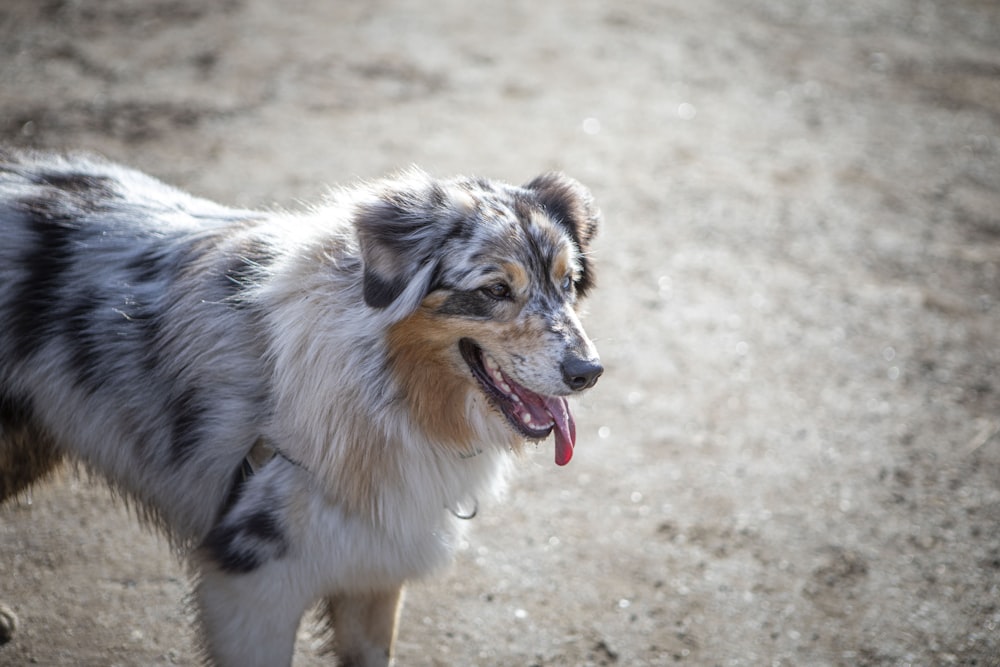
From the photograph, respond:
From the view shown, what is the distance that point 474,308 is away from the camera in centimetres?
325

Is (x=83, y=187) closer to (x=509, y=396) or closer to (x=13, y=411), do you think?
(x=13, y=411)

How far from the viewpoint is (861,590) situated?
482 centimetres

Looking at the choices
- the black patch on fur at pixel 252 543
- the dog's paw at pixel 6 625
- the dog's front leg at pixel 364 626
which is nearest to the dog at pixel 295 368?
the black patch on fur at pixel 252 543

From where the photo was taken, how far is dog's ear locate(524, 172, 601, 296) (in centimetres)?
362

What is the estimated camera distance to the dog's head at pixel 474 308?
10.5 feet

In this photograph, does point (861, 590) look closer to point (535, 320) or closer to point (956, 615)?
point (956, 615)

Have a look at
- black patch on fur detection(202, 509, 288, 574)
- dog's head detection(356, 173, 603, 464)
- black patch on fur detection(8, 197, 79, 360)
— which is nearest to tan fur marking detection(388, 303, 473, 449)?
dog's head detection(356, 173, 603, 464)

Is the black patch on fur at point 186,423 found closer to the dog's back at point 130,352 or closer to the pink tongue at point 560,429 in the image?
the dog's back at point 130,352

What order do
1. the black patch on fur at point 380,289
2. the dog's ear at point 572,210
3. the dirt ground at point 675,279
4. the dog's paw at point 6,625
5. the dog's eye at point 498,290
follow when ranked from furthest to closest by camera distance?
the dirt ground at point 675,279 < the dog's paw at point 6,625 < the dog's ear at point 572,210 < the dog's eye at point 498,290 < the black patch on fur at point 380,289

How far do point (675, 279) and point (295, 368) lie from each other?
14.4 ft

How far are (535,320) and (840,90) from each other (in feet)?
26.4

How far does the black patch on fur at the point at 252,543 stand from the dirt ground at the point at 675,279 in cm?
92

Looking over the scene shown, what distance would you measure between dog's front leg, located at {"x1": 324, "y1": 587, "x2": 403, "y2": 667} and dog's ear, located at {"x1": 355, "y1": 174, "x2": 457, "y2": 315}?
1.32 m

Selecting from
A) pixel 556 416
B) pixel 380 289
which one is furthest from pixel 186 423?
pixel 556 416
